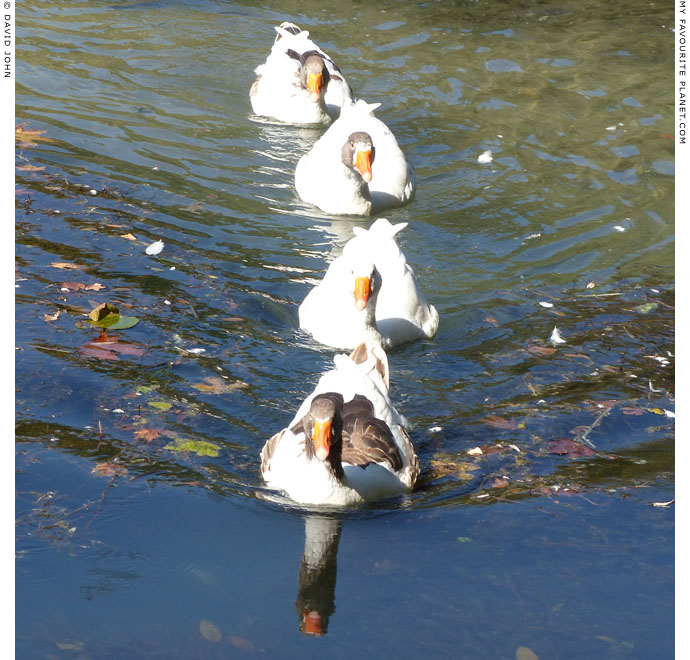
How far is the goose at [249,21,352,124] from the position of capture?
12867 millimetres

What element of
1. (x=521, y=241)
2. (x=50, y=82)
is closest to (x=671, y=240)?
(x=521, y=241)

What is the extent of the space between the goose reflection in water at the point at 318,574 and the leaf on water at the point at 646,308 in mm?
4218

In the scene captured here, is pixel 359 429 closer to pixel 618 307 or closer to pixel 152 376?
pixel 152 376

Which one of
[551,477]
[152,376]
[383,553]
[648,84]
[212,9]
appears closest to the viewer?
[383,553]

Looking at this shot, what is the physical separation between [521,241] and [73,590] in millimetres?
6551

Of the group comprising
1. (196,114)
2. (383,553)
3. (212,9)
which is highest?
(212,9)

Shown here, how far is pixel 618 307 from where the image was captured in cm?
878

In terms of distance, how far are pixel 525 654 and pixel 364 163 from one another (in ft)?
21.5

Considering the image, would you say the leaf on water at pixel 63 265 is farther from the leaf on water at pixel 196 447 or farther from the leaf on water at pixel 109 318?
the leaf on water at pixel 196 447

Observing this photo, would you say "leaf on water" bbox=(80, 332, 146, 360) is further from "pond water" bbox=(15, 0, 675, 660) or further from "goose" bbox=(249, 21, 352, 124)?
"goose" bbox=(249, 21, 352, 124)

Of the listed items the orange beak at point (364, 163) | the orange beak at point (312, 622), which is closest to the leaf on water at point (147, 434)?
the orange beak at point (312, 622)

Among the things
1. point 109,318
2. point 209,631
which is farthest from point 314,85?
point 209,631

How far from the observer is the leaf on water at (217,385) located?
275 inches

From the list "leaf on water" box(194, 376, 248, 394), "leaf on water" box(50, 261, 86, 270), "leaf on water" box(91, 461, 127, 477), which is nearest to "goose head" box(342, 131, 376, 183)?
"leaf on water" box(50, 261, 86, 270)
